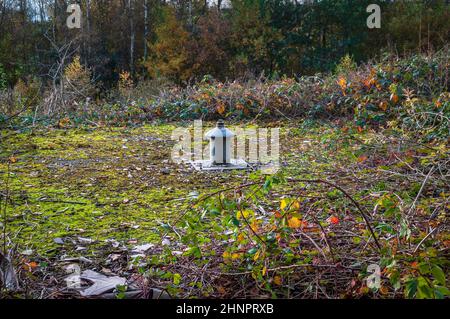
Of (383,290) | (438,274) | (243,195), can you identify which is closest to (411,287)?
(438,274)

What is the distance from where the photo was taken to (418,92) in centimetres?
652

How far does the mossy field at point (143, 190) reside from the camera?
2.54 metres

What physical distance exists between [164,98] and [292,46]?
16.2 metres

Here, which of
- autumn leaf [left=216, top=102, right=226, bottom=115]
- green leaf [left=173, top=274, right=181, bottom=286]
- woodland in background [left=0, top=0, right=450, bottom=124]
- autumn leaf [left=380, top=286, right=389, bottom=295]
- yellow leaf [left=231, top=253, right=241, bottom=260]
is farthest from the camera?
woodland in background [left=0, top=0, right=450, bottom=124]

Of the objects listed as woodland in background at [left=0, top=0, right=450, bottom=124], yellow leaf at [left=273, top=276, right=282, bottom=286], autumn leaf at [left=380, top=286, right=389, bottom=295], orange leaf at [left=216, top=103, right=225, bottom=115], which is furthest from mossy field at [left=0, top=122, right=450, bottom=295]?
woodland in background at [left=0, top=0, right=450, bottom=124]

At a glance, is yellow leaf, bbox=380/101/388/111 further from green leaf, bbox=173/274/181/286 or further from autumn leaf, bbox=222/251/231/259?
green leaf, bbox=173/274/181/286

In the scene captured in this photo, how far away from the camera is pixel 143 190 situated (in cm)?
391

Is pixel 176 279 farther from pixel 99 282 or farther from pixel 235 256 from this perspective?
pixel 99 282

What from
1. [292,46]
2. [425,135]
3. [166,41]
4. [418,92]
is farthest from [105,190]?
[292,46]

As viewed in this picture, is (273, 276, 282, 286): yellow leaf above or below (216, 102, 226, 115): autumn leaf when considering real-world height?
below

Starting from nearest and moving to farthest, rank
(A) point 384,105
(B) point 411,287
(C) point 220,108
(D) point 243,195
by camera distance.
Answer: (B) point 411,287 < (D) point 243,195 < (A) point 384,105 < (C) point 220,108

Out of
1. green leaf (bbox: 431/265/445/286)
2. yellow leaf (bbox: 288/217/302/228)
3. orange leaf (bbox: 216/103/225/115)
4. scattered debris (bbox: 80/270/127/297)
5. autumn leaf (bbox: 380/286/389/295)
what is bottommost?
scattered debris (bbox: 80/270/127/297)

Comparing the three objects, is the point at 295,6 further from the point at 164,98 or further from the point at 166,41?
the point at 164,98

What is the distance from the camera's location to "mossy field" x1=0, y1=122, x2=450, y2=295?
2541 mm
